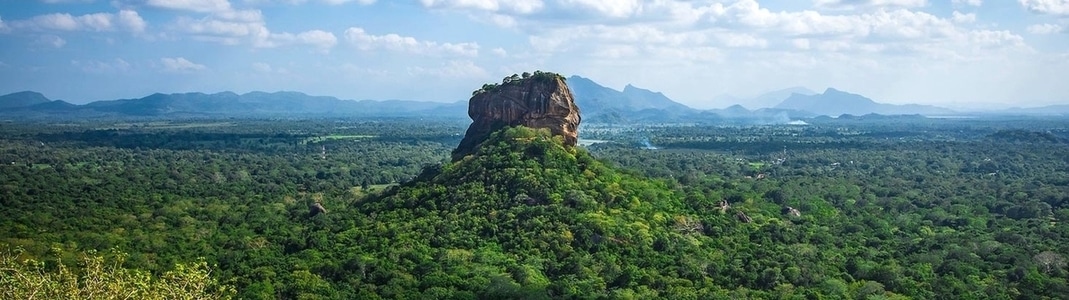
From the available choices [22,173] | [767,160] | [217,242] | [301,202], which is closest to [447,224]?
[217,242]

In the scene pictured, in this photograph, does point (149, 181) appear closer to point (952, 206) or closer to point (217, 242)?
point (217, 242)

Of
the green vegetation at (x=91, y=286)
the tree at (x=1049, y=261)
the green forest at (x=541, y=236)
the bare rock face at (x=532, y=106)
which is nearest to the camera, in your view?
the green vegetation at (x=91, y=286)

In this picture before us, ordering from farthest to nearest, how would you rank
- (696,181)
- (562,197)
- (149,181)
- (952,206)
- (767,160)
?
(767,160), (149,181), (696,181), (952,206), (562,197)

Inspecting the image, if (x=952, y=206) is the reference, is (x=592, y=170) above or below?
above

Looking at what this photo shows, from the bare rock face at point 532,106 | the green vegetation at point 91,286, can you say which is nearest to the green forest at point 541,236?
the green vegetation at point 91,286

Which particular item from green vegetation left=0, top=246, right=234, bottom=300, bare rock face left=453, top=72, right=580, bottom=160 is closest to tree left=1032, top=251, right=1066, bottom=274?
bare rock face left=453, top=72, right=580, bottom=160

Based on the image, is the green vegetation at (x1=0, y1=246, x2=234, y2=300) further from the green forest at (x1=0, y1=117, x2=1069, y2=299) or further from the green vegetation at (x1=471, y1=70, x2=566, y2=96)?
the green vegetation at (x1=471, y1=70, x2=566, y2=96)

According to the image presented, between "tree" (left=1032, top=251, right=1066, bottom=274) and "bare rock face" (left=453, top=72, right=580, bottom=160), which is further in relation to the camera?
"bare rock face" (left=453, top=72, right=580, bottom=160)

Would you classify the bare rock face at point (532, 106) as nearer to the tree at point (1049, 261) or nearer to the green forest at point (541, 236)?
the green forest at point (541, 236)
